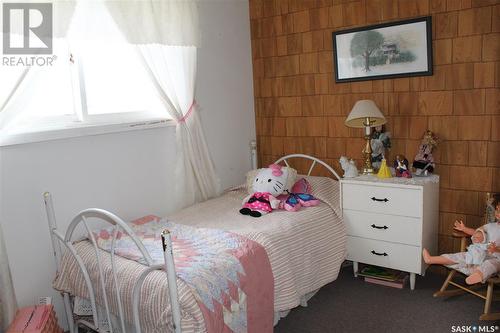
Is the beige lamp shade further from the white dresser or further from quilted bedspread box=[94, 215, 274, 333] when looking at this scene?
quilted bedspread box=[94, 215, 274, 333]

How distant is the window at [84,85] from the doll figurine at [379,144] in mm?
1531

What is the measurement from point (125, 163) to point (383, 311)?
1888 mm

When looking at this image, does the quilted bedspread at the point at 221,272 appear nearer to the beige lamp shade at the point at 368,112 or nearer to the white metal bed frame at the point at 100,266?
the white metal bed frame at the point at 100,266

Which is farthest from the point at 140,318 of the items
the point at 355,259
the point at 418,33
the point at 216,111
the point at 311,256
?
the point at 418,33

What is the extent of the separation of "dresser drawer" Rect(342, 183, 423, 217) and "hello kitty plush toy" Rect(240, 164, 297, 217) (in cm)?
41

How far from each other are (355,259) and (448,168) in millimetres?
896

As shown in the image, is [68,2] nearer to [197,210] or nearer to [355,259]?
[197,210]

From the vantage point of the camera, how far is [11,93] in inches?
89.9

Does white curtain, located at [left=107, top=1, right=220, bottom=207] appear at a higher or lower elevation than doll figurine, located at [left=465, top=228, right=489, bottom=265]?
higher

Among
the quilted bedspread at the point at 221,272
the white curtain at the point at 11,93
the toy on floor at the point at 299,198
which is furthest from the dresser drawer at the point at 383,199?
the white curtain at the point at 11,93

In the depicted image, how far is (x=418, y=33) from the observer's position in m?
2.90

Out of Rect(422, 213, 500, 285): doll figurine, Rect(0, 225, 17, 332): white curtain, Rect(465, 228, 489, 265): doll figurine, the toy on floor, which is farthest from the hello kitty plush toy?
Rect(0, 225, 17, 332): white curtain

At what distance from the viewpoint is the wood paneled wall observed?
275 cm

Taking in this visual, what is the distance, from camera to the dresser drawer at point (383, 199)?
8.87ft
